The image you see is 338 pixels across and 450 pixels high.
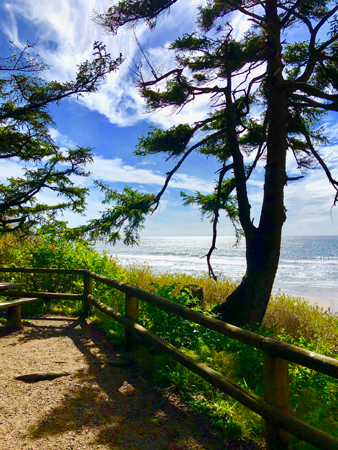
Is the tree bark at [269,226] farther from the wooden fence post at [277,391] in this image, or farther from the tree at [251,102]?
the wooden fence post at [277,391]

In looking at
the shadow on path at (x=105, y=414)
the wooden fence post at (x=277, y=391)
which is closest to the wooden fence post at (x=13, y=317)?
the shadow on path at (x=105, y=414)

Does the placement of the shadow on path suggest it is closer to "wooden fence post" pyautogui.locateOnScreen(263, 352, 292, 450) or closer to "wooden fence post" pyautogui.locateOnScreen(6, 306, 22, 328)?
"wooden fence post" pyautogui.locateOnScreen(263, 352, 292, 450)

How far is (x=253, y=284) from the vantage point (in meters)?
7.25

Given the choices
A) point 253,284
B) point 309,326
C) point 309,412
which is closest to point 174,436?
point 309,412

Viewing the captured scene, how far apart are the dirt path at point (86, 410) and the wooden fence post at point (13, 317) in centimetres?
139

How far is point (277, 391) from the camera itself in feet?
7.84

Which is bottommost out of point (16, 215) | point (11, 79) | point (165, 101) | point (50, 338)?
point (50, 338)

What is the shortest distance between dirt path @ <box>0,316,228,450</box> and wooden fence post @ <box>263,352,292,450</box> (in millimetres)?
481

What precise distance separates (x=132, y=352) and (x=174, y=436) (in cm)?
205

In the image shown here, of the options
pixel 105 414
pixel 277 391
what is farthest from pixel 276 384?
pixel 105 414

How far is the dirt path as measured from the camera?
2.62m

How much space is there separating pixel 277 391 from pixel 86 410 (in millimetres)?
1942

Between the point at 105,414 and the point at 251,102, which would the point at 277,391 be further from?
the point at 251,102

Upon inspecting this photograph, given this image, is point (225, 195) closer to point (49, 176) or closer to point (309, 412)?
point (49, 176)
